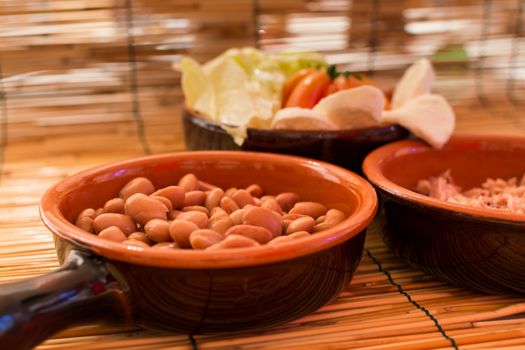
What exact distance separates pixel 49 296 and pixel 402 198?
48 cm

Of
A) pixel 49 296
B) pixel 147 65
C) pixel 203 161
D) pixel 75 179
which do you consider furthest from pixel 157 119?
pixel 49 296

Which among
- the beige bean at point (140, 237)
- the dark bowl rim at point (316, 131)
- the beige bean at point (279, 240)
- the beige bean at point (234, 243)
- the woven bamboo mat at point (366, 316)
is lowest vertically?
the woven bamboo mat at point (366, 316)

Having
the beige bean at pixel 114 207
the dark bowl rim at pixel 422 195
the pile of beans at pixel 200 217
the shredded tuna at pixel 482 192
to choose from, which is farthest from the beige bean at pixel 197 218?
the shredded tuna at pixel 482 192

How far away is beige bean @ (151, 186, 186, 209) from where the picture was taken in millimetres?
889

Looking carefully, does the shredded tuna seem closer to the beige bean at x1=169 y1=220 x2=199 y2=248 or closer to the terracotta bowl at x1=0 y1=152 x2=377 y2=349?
the terracotta bowl at x1=0 y1=152 x2=377 y2=349

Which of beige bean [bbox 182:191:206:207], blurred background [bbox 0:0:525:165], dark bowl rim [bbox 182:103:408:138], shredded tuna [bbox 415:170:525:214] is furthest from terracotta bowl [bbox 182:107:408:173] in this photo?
blurred background [bbox 0:0:525:165]

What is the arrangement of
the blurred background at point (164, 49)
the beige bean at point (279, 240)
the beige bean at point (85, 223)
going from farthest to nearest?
the blurred background at point (164, 49) → the beige bean at point (85, 223) → the beige bean at point (279, 240)

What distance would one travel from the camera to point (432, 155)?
1.11 metres

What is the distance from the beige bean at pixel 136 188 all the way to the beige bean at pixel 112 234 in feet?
A: 0.48

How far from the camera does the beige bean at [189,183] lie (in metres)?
0.96

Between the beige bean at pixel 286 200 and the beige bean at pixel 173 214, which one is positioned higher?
the beige bean at pixel 173 214

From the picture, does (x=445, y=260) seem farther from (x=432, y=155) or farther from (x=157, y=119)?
(x=157, y=119)

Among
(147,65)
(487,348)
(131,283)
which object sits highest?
(147,65)

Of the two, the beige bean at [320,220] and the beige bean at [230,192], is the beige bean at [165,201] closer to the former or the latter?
the beige bean at [230,192]
